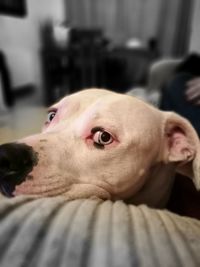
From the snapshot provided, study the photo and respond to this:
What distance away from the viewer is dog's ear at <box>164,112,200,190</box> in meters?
0.81

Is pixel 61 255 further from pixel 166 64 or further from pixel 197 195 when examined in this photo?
pixel 166 64

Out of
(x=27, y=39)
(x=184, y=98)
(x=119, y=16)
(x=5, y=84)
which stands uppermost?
(x=184, y=98)

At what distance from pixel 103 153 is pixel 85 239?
0.33 meters

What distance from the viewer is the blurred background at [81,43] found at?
410cm

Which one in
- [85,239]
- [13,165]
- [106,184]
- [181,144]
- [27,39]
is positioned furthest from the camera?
[27,39]

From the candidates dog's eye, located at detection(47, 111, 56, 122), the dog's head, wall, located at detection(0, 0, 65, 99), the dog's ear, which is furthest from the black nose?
wall, located at detection(0, 0, 65, 99)

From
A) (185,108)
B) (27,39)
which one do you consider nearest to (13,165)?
(185,108)

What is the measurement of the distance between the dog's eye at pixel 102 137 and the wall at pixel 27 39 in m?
3.74

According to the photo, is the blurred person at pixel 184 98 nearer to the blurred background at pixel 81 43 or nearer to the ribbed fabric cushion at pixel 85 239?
the ribbed fabric cushion at pixel 85 239

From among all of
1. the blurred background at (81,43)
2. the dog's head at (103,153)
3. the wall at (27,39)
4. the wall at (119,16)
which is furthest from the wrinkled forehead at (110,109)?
the wall at (119,16)

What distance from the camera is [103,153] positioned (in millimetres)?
704

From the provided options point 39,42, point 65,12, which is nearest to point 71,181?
point 39,42

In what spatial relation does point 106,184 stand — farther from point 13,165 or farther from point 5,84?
point 5,84

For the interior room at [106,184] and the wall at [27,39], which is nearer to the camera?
the interior room at [106,184]
